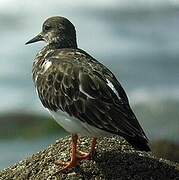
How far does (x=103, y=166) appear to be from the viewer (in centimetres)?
752

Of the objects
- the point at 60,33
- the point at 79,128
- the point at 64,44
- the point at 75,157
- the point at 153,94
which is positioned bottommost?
the point at 153,94

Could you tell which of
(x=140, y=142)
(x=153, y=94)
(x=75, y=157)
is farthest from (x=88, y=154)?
(x=153, y=94)

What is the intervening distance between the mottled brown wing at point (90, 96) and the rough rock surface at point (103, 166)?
518mm

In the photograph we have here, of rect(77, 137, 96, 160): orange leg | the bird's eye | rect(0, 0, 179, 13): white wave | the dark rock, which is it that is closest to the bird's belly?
rect(77, 137, 96, 160): orange leg

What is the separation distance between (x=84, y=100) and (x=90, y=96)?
7cm

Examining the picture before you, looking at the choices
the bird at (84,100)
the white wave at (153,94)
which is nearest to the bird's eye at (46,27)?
the bird at (84,100)

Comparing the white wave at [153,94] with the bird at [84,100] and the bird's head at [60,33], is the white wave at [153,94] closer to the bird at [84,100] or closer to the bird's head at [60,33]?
the bird's head at [60,33]

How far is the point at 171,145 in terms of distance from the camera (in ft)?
41.0

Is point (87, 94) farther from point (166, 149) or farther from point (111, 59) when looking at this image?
point (111, 59)

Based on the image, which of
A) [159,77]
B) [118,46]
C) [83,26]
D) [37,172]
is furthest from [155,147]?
[83,26]

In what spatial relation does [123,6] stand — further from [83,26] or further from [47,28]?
[47,28]

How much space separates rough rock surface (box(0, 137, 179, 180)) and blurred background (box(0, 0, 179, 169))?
187 inches

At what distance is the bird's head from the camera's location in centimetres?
854

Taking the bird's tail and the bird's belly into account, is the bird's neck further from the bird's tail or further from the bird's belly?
the bird's tail
